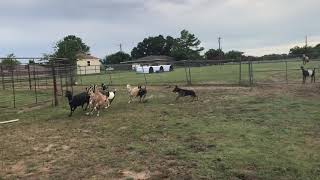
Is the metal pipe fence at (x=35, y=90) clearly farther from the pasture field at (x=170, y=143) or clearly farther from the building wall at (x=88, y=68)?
the building wall at (x=88, y=68)

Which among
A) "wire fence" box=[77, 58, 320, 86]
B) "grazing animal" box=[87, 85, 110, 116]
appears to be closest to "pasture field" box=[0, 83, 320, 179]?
"grazing animal" box=[87, 85, 110, 116]

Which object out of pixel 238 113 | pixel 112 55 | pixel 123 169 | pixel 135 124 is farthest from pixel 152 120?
pixel 112 55

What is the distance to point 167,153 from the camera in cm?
962

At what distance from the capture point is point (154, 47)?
409 feet

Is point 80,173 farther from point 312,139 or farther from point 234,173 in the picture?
point 312,139

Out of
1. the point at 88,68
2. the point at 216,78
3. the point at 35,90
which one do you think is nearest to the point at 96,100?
the point at 35,90

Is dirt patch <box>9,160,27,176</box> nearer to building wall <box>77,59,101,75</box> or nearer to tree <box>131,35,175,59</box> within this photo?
building wall <box>77,59,101,75</box>

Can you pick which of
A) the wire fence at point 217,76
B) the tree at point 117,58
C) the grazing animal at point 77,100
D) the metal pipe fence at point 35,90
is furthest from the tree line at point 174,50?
the grazing animal at point 77,100

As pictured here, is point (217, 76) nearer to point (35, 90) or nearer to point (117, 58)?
point (35, 90)

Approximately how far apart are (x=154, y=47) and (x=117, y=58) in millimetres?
10606

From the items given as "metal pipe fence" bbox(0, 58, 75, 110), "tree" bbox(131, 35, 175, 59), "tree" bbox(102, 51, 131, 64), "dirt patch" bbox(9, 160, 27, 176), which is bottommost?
"dirt patch" bbox(9, 160, 27, 176)

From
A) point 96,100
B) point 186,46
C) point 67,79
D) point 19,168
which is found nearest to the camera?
point 19,168

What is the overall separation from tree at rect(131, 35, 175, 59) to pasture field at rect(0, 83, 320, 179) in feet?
351

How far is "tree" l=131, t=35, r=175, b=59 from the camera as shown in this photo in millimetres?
124312
